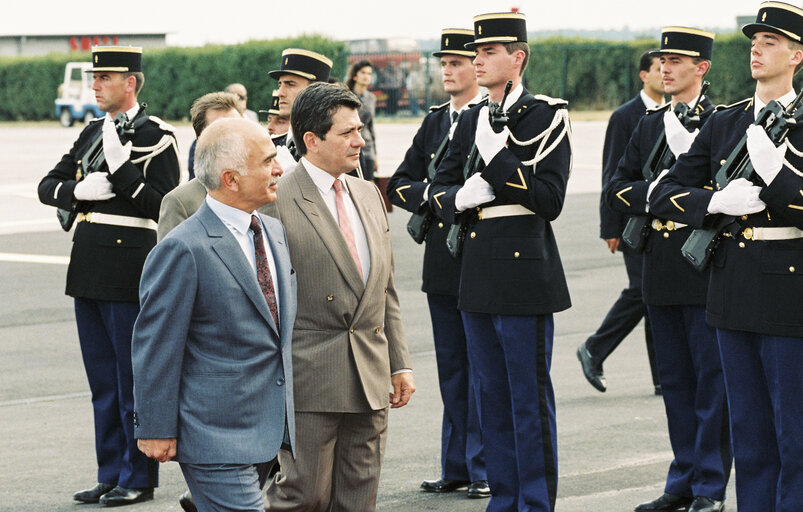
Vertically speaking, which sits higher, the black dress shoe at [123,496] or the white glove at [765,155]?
the white glove at [765,155]

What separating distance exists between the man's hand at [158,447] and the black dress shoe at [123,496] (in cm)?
248

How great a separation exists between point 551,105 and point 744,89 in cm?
3528

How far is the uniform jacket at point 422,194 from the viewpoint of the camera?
676 cm

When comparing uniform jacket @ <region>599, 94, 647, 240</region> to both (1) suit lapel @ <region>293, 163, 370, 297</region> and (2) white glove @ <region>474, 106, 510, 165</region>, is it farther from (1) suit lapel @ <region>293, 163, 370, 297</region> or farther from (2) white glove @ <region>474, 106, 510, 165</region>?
(1) suit lapel @ <region>293, 163, 370, 297</region>

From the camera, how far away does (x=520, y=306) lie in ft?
19.2

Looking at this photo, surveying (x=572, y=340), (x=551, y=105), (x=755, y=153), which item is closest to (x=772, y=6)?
(x=755, y=153)

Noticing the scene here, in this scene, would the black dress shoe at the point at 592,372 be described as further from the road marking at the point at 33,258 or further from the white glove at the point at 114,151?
the road marking at the point at 33,258

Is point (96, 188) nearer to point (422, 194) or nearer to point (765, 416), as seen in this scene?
point (422, 194)

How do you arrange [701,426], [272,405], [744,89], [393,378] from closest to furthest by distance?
[272,405]
[393,378]
[701,426]
[744,89]

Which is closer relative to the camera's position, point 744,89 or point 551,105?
point 551,105

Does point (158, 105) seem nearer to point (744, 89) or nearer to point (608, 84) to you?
point (608, 84)

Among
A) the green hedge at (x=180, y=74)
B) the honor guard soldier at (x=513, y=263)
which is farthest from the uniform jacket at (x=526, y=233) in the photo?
the green hedge at (x=180, y=74)

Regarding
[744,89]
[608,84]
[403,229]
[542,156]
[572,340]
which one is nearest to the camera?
[542,156]

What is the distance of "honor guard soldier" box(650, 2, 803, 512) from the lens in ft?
17.0
